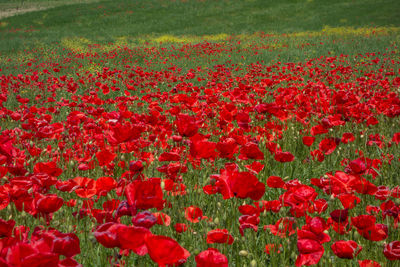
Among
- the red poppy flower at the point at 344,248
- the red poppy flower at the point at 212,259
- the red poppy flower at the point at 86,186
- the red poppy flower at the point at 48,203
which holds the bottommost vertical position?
the red poppy flower at the point at 344,248

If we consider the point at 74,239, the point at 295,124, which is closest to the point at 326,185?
the point at 74,239

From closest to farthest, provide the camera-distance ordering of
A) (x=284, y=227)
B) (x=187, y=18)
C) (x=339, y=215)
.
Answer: (x=339, y=215) → (x=284, y=227) → (x=187, y=18)

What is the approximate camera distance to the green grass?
22.8m

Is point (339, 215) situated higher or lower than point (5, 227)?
lower

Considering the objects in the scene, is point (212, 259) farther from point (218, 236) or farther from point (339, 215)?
point (339, 215)

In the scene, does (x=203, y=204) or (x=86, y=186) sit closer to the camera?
(x=86, y=186)

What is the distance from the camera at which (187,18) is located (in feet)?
95.5

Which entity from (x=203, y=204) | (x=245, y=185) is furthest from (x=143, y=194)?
(x=203, y=204)

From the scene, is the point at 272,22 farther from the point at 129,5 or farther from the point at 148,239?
the point at 148,239

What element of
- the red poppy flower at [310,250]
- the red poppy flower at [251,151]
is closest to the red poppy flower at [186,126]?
the red poppy flower at [251,151]

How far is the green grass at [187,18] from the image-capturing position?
22828 mm

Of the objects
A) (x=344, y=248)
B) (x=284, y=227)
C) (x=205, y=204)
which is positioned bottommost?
(x=205, y=204)

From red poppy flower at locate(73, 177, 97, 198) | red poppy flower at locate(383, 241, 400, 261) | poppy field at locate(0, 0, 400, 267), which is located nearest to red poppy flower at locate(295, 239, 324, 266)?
poppy field at locate(0, 0, 400, 267)

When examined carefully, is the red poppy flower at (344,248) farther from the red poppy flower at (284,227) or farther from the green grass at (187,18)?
the green grass at (187,18)
